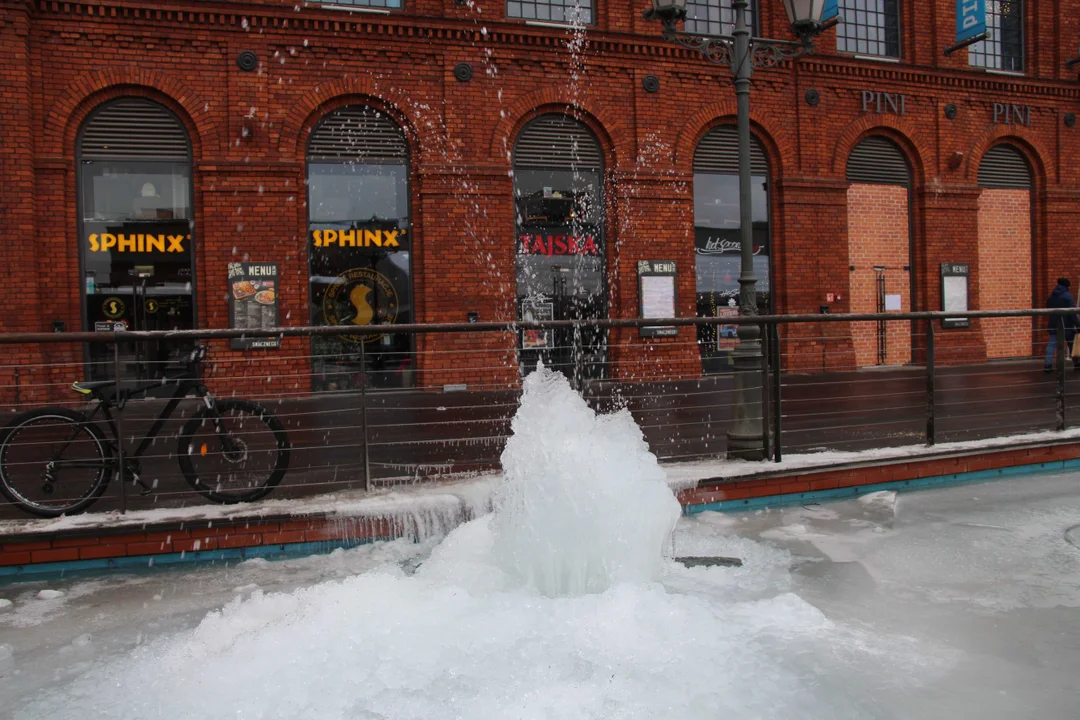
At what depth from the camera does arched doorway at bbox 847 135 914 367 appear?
16.1m

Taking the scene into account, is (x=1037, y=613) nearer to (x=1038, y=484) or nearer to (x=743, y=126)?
(x=1038, y=484)

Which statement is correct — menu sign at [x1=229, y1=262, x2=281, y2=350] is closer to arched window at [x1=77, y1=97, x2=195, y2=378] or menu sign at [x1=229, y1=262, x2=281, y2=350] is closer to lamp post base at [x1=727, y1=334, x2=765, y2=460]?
arched window at [x1=77, y1=97, x2=195, y2=378]

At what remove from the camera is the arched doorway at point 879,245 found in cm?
1609

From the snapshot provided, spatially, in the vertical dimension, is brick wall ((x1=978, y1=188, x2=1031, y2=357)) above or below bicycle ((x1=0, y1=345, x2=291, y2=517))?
above

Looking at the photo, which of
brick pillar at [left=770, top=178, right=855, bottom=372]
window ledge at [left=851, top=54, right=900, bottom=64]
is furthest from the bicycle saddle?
window ledge at [left=851, top=54, right=900, bottom=64]

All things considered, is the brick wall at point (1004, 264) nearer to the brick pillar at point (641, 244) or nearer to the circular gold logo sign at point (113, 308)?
the brick pillar at point (641, 244)

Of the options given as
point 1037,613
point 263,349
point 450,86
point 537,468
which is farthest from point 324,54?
point 1037,613

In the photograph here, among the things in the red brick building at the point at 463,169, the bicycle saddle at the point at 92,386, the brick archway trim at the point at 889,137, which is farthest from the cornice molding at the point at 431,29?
the bicycle saddle at the point at 92,386

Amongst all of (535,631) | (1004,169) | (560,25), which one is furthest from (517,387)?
(1004,169)

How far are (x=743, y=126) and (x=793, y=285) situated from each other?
900 centimetres

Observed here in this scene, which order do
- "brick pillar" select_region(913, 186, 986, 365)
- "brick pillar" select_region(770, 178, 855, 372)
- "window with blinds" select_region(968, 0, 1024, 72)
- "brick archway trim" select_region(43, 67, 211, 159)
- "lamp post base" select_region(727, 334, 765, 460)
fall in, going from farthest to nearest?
"window with blinds" select_region(968, 0, 1024, 72)
"brick pillar" select_region(913, 186, 986, 365)
"brick pillar" select_region(770, 178, 855, 372)
"brick archway trim" select_region(43, 67, 211, 159)
"lamp post base" select_region(727, 334, 765, 460)

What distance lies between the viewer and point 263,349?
1232 cm

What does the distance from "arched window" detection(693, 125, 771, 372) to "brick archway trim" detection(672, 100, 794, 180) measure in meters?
0.13

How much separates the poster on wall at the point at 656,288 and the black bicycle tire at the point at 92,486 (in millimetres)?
10125
